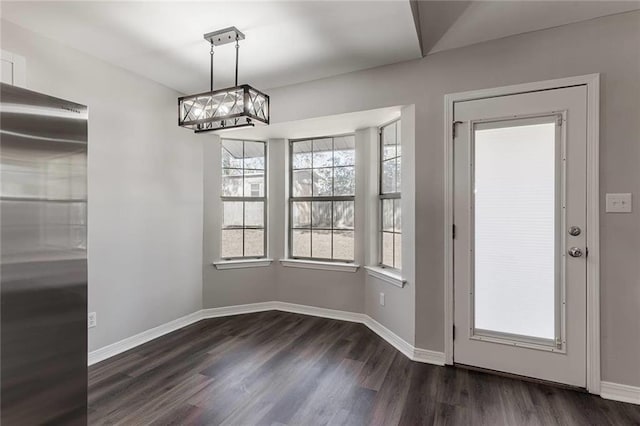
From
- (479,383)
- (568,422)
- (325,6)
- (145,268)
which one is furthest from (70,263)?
(568,422)

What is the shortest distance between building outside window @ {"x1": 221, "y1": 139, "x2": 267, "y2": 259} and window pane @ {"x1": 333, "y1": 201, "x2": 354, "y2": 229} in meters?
0.91

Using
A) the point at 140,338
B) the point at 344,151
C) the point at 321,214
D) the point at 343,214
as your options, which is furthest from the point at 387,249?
the point at 140,338

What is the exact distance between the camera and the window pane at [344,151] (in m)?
3.73

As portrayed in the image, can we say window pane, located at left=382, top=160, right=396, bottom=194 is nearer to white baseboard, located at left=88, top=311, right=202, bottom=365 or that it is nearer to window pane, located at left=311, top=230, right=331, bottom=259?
window pane, located at left=311, top=230, right=331, bottom=259

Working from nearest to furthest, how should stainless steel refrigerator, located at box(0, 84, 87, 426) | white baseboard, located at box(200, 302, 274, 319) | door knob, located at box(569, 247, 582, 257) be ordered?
stainless steel refrigerator, located at box(0, 84, 87, 426) → door knob, located at box(569, 247, 582, 257) → white baseboard, located at box(200, 302, 274, 319)

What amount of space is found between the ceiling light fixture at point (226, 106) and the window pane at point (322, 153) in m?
1.72

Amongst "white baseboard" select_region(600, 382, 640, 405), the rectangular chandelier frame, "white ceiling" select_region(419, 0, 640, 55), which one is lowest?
"white baseboard" select_region(600, 382, 640, 405)

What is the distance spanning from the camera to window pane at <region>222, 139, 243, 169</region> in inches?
154

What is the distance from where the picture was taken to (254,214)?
13.2 ft

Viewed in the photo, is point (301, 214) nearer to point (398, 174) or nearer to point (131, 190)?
point (398, 174)

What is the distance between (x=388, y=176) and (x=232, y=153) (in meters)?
1.90

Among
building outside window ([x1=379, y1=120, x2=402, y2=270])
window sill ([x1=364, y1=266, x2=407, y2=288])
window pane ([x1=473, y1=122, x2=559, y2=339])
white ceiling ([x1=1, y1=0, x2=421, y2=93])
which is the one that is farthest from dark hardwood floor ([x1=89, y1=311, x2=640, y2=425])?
white ceiling ([x1=1, y1=0, x2=421, y2=93])

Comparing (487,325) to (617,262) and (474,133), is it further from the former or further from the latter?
(474,133)

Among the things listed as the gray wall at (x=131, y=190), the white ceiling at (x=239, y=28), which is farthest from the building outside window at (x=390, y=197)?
the gray wall at (x=131, y=190)
